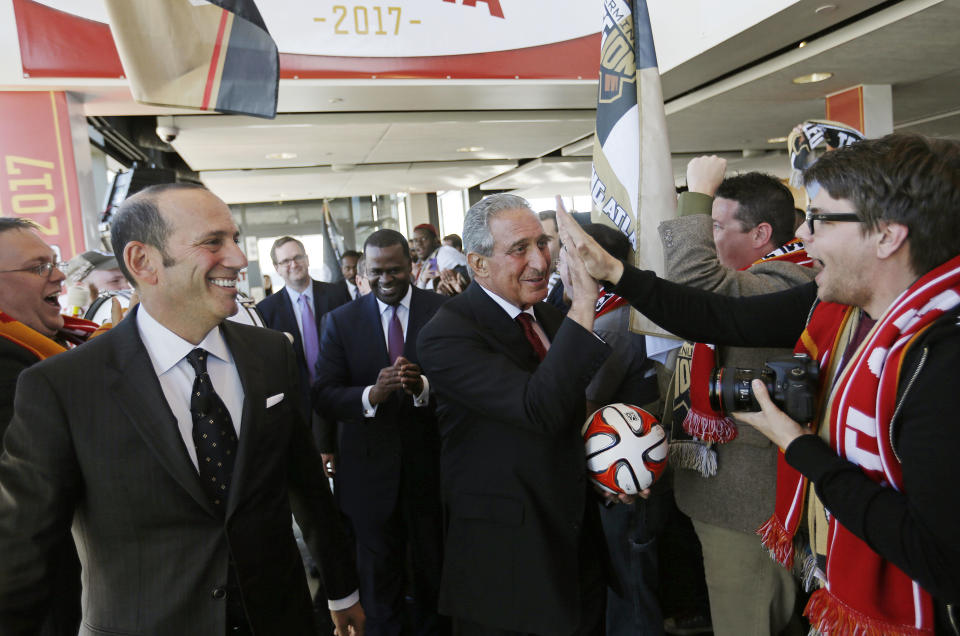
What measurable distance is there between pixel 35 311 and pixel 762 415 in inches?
90.3

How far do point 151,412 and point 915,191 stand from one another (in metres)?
1.68

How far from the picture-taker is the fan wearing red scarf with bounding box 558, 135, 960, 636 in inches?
43.6

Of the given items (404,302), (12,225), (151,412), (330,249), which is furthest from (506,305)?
(330,249)

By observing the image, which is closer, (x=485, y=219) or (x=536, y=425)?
(x=536, y=425)

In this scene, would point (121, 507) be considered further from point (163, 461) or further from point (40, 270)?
point (40, 270)

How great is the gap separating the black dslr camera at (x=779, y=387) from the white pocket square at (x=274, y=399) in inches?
43.2

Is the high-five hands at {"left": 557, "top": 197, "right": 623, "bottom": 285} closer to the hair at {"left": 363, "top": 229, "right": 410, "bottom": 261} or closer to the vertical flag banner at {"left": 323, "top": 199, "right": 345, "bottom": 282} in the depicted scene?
the hair at {"left": 363, "top": 229, "right": 410, "bottom": 261}

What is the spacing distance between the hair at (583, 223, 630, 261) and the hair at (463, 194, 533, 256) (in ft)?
2.41

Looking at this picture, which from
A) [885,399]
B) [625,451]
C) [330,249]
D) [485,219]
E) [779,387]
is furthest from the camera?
[330,249]

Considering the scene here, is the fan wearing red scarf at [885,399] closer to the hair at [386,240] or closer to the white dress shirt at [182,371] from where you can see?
the white dress shirt at [182,371]

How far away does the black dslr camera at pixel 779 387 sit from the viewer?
1.37 metres

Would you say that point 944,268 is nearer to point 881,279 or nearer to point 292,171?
point 881,279

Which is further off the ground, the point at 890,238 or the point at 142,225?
the point at 142,225

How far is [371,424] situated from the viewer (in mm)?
2857
